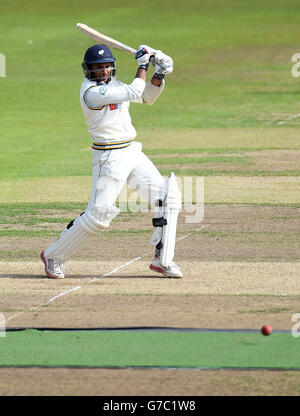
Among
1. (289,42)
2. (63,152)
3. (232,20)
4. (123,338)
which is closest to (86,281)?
(123,338)

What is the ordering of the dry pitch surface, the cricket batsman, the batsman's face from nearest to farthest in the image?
the dry pitch surface, the cricket batsman, the batsman's face

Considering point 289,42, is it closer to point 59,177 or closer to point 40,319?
point 59,177

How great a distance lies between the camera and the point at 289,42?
117 feet

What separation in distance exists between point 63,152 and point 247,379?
12853 millimetres

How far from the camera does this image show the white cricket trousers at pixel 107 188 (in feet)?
30.0

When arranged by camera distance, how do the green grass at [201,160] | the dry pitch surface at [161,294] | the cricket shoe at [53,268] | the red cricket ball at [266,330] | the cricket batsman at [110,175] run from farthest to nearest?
1. the green grass at [201,160]
2. the cricket shoe at [53,268]
3. the cricket batsman at [110,175]
4. the red cricket ball at [266,330]
5. the dry pitch surface at [161,294]

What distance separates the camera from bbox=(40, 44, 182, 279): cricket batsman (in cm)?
915

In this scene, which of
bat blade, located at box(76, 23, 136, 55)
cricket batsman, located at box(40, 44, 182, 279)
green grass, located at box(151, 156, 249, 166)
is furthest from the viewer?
green grass, located at box(151, 156, 249, 166)

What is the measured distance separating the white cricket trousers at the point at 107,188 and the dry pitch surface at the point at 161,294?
393 mm

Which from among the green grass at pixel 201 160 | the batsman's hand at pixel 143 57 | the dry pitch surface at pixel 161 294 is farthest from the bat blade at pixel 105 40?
the green grass at pixel 201 160

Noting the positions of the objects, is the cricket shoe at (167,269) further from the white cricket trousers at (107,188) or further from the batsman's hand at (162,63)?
the batsman's hand at (162,63)

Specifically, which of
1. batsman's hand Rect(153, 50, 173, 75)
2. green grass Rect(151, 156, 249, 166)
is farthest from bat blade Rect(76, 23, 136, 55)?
green grass Rect(151, 156, 249, 166)

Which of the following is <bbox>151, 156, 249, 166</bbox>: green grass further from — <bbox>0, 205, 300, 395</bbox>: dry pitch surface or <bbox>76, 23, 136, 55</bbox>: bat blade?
<bbox>76, 23, 136, 55</bbox>: bat blade

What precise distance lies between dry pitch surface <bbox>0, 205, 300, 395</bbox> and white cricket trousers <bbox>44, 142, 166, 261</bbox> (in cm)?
39
